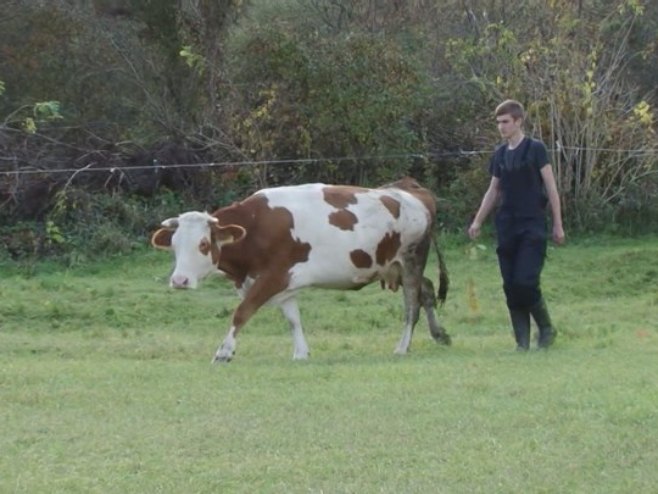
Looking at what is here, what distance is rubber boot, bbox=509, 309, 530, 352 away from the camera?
13.0m

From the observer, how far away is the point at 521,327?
1300cm

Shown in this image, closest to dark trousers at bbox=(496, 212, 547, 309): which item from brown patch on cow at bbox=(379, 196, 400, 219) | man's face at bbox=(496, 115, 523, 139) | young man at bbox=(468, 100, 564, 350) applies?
young man at bbox=(468, 100, 564, 350)

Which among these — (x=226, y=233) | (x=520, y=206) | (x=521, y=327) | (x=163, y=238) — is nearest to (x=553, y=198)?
(x=520, y=206)

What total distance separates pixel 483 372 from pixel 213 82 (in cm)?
1371

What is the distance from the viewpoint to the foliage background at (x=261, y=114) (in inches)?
888

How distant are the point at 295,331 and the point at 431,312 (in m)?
1.70

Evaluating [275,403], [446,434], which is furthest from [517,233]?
[446,434]

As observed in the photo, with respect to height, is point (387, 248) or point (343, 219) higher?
point (343, 219)

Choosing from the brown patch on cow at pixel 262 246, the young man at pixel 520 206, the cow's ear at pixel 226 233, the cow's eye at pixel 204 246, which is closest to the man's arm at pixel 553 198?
the young man at pixel 520 206

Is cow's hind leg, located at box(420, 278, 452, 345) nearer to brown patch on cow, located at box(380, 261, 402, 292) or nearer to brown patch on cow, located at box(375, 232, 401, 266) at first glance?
brown patch on cow, located at box(380, 261, 402, 292)

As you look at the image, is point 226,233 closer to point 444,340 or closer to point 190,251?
point 190,251

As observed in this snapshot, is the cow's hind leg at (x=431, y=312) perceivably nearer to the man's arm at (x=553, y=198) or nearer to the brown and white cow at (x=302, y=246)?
the brown and white cow at (x=302, y=246)

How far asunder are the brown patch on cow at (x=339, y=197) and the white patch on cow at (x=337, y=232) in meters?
0.04

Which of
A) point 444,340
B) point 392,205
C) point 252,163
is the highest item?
point 392,205
